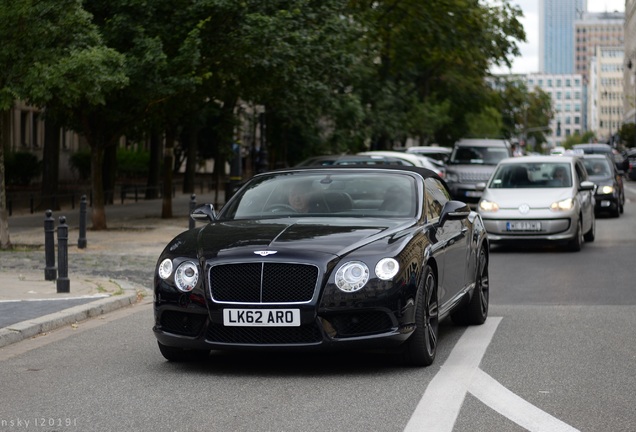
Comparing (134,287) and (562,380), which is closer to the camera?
(562,380)

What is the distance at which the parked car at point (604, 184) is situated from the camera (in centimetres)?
3194

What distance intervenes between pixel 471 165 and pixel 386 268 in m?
28.6

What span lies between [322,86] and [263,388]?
23606mm

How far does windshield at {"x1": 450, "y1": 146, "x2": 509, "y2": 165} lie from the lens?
3675 cm

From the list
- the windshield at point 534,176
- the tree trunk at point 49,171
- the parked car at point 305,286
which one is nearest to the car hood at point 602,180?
the windshield at point 534,176

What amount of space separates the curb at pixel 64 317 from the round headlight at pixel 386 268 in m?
3.36

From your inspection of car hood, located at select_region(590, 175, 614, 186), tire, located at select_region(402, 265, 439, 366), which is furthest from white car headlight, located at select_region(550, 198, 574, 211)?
car hood, located at select_region(590, 175, 614, 186)

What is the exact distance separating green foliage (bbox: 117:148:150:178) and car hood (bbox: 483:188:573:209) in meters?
33.9

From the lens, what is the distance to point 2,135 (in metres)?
20.6

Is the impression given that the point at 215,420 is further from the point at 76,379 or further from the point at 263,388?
the point at 76,379

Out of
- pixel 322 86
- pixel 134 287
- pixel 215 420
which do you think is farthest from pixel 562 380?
pixel 322 86

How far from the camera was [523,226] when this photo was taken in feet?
66.1

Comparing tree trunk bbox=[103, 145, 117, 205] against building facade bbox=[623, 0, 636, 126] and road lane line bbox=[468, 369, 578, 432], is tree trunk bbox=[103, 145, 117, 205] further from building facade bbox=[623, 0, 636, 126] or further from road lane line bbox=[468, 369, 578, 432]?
building facade bbox=[623, 0, 636, 126]

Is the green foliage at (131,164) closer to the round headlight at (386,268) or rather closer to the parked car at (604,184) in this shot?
the parked car at (604,184)
